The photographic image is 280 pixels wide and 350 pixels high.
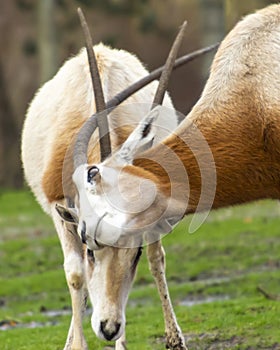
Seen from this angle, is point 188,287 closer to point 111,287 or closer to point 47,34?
point 111,287

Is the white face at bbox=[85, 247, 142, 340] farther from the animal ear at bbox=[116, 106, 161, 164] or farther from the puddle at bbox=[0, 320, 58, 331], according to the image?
the puddle at bbox=[0, 320, 58, 331]

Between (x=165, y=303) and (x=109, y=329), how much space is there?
2.11 metres

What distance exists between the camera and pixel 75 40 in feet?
99.4

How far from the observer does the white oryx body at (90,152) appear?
5.96m

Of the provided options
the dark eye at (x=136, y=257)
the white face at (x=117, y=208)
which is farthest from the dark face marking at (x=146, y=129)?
the dark eye at (x=136, y=257)

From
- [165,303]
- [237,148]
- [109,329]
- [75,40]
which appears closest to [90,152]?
[237,148]

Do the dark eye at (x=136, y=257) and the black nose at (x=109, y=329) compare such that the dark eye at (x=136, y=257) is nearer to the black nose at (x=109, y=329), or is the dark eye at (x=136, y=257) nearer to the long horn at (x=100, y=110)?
the black nose at (x=109, y=329)

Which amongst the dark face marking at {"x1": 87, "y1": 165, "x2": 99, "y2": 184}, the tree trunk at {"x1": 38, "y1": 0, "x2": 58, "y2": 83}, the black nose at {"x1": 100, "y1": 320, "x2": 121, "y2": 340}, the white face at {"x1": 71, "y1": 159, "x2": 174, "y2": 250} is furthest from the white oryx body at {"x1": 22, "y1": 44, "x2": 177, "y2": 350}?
the tree trunk at {"x1": 38, "y1": 0, "x2": 58, "y2": 83}

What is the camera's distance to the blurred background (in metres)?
27.0

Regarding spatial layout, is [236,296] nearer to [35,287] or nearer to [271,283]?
[271,283]

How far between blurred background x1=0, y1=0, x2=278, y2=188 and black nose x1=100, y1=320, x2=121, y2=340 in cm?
1948

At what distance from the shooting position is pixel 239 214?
16.6m

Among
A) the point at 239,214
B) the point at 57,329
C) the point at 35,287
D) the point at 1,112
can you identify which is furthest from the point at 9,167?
the point at 57,329

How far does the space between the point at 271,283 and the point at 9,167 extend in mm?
16468
